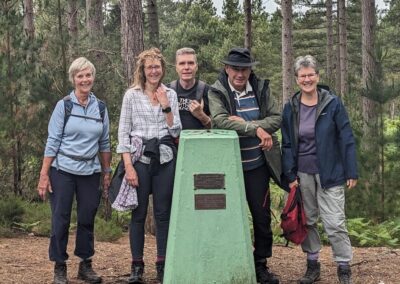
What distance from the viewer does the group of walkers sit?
497cm

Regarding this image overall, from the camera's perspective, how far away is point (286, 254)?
7211 millimetres

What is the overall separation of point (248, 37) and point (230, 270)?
27.6 ft

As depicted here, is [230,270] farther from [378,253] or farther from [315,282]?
[378,253]

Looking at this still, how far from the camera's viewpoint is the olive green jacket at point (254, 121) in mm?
4930

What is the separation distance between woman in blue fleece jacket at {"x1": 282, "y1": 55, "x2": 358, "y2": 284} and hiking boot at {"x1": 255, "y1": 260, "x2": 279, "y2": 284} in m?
0.59

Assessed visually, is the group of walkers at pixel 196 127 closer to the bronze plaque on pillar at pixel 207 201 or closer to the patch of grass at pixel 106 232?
the bronze plaque on pillar at pixel 207 201

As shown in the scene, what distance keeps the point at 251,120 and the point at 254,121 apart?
70 millimetres

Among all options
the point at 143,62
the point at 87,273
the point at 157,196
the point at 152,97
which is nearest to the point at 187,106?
the point at 152,97

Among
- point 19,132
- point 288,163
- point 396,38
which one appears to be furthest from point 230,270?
point 396,38

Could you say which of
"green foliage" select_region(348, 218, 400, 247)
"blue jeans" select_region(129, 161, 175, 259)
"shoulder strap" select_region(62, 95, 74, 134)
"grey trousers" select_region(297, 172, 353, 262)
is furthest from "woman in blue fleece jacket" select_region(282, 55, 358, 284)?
"green foliage" select_region(348, 218, 400, 247)

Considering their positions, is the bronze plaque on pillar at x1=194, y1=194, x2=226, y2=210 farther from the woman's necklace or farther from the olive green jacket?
the woman's necklace

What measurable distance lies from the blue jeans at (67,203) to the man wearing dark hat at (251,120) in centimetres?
129

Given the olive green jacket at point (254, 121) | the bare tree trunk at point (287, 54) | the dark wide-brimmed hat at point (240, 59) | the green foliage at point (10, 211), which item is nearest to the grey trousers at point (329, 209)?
the olive green jacket at point (254, 121)

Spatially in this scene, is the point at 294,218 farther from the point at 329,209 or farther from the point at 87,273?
the point at 87,273
